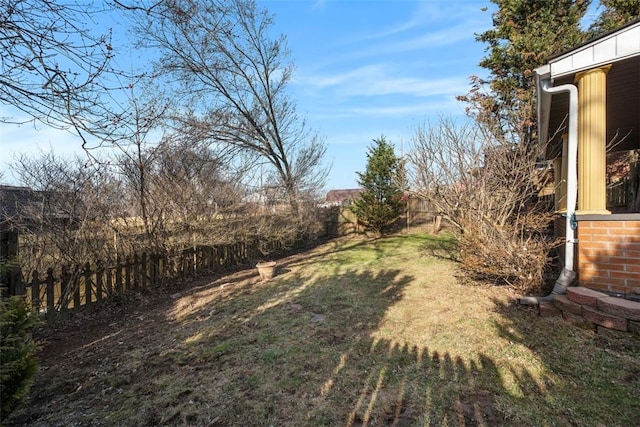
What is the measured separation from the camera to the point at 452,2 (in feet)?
22.8

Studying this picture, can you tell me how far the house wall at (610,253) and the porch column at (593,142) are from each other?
7.6 inches

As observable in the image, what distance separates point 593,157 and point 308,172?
10053 mm

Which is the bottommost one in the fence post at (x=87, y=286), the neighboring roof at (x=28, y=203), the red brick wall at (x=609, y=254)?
the fence post at (x=87, y=286)

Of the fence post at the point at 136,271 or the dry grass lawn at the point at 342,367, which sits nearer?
the dry grass lawn at the point at 342,367

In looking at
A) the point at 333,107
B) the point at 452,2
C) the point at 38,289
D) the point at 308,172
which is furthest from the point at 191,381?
the point at 333,107

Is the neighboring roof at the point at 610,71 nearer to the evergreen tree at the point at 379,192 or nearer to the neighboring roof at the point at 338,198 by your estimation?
the evergreen tree at the point at 379,192

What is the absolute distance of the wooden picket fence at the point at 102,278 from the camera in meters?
4.50

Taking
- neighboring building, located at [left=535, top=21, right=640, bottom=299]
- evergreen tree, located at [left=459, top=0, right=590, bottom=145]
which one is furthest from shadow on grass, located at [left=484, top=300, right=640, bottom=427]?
evergreen tree, located at [left=459, top=0, right=590, bottom=145]

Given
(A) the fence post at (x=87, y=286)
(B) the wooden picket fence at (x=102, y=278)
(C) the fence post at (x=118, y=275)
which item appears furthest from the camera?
(C) the fence post at (x=118, y=275)

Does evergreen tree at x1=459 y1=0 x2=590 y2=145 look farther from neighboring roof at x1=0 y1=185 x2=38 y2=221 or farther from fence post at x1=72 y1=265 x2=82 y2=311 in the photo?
neighboring roof at x1=0 y1=185 x2=38 y2=221

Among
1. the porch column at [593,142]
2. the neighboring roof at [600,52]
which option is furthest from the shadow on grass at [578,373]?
the neighboring roof at [600,52]

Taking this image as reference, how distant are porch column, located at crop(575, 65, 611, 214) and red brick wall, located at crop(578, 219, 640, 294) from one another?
22cm

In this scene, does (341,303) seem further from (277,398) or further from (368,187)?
(368,187)

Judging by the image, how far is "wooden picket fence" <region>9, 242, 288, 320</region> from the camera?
450 cm
